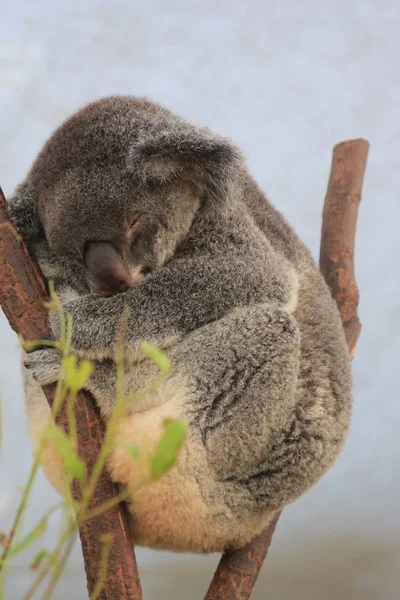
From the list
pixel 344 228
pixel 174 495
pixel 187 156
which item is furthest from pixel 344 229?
pixel 174 495

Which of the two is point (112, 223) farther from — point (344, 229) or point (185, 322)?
point (344, 229)

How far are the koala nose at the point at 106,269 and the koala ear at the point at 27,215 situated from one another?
429mm

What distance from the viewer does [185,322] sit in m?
2.41

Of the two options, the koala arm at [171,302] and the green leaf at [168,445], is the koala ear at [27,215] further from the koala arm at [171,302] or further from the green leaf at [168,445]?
the green leaf at [168,445]

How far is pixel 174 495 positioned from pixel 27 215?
4.21 ft

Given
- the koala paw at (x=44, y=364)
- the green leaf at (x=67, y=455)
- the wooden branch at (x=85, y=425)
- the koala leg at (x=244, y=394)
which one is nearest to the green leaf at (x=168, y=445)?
the green leaf at (x=67, y=455)

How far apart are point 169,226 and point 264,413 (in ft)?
2.68

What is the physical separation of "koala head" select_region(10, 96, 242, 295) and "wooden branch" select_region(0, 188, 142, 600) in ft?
0.98

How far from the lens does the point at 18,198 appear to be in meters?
2.74

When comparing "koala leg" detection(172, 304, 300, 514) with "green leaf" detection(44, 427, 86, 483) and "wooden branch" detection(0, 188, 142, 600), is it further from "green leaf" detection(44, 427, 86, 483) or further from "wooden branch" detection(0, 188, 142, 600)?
"green leaf" detection(44, 427, 86, 483)

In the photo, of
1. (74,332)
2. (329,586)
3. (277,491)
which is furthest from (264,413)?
(329,586)

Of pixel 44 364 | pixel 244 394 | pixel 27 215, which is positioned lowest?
pixel 244 394

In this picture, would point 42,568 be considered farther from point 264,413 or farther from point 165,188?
point 165,188

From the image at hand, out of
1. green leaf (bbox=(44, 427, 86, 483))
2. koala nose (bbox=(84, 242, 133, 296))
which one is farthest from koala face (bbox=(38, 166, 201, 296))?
green leaf (bbox=(44, 427, 86, 483))
